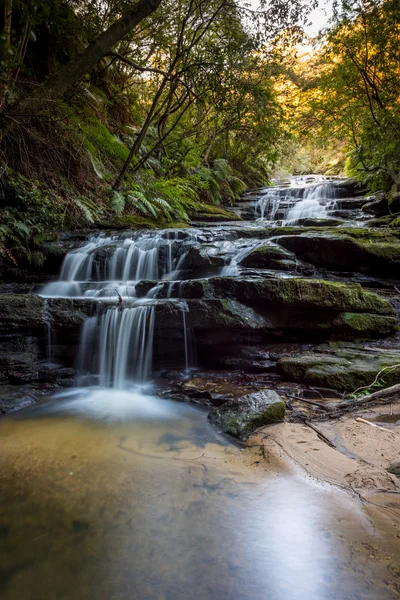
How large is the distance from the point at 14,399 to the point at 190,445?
93.9 inches

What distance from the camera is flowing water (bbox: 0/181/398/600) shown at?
5.16 feet

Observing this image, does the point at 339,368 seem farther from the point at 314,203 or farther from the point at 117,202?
the point at 314,203

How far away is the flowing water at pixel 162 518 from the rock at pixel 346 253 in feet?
15.4

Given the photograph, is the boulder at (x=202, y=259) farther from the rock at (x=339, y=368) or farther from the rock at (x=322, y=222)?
the rock at (x=322, y=222)

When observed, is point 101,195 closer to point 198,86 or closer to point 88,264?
point 88,264

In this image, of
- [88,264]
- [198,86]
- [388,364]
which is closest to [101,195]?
[88,264]

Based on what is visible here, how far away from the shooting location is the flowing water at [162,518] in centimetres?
157

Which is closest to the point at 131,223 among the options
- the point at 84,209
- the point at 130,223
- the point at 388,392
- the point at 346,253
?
the point at 130,223

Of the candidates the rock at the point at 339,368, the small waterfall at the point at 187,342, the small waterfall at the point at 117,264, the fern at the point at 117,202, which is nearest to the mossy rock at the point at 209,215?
the fern at the point at 117,202

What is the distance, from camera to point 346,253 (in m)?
6.74

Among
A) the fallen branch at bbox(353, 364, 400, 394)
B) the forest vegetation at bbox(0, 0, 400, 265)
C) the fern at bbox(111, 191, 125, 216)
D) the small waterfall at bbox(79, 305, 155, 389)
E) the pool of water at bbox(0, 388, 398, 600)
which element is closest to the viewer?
the pool of water at bbox(0, 388, 398, 600)

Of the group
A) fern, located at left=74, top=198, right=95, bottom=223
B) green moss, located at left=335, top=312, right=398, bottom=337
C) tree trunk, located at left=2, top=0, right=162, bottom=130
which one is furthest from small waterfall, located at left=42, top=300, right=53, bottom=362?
green moss, located at left=335, top=312, right=398, bottom=337

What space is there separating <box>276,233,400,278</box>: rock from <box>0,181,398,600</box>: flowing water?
4688 mm

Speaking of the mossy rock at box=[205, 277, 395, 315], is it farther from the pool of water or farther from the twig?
the pool of water
